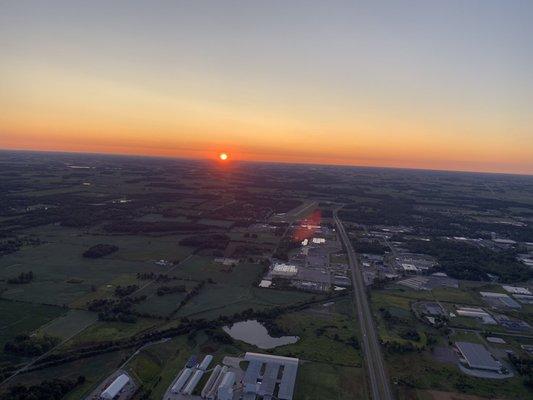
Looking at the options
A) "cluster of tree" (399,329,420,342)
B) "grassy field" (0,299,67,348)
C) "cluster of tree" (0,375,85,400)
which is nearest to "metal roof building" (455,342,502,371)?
"cluster of tree" (399,329,420,342)

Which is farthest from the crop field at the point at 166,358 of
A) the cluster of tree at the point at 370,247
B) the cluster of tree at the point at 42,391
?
the cluster of tree at the point at 370,247

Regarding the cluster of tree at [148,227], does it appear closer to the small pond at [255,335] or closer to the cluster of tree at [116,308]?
the cluster of tree at [116,308]

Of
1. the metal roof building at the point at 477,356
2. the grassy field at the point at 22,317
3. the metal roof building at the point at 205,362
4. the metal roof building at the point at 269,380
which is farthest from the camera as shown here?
the grassy field at the point at 22,317

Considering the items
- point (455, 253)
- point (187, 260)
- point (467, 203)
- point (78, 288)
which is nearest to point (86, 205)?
point (187, 260)

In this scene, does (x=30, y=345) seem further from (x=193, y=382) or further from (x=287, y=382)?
(x=287, y=382)

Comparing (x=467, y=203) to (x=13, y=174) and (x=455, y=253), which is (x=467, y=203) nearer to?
(x=455, y=253)

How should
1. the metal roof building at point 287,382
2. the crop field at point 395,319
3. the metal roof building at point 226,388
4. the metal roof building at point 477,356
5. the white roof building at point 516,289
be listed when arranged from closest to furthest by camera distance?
1. the metal roof building at point 226,388
2. the metal roof building at point 287,382
3. the metal roof building at point 477,356
4. the crop field at point 395,319
5. the white roof building at point 516,289

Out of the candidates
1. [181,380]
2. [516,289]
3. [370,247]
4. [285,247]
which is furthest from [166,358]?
[370,247]
